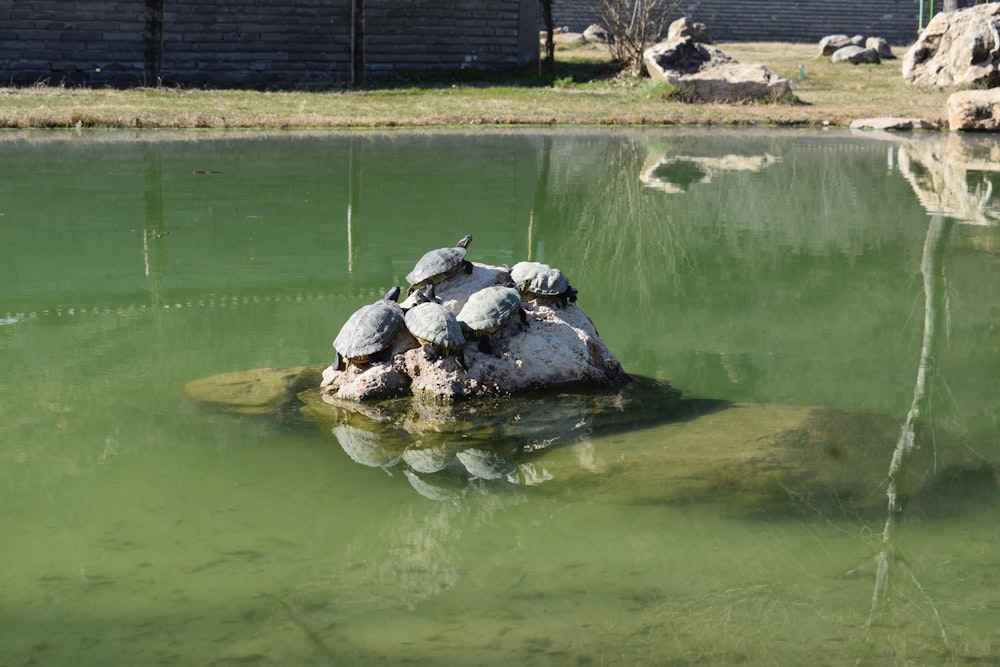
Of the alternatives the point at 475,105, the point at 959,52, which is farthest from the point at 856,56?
the point at 475,105

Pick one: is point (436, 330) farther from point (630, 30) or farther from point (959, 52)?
point (959, 52)

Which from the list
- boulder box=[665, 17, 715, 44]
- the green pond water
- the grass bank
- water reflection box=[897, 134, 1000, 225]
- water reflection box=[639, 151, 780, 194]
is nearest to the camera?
the green pond water

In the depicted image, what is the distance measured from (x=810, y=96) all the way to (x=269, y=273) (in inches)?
738

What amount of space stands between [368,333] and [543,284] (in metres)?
1.03

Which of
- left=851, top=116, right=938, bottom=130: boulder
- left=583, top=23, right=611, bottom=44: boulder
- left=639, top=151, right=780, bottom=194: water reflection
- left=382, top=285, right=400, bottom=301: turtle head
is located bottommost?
left=639, top=151, right=780, bottom=194: water reflection

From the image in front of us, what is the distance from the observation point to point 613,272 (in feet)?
29.2

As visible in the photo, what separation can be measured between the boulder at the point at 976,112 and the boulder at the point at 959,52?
412cm

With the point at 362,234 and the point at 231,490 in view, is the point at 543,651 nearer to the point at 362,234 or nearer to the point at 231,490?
the point at 231,490

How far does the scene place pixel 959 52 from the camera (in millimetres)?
25219

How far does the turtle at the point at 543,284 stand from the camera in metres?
6.25

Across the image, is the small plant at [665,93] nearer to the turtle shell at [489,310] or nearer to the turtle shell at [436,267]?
the turtle shell at [436,267]

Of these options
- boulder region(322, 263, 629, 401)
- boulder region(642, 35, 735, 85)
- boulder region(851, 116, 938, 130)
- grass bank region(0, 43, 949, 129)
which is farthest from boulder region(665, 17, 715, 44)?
boulder region(322, 263, 629, 401)

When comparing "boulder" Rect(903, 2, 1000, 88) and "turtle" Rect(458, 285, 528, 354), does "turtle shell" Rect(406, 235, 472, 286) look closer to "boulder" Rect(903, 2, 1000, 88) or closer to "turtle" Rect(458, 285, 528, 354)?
"turtle" Rect(458, 285, 528, 354)

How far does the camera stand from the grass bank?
1941 cm
